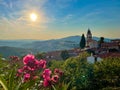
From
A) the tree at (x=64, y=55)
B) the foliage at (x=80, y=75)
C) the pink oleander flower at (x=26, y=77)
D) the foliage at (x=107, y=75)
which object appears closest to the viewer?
the pink oleander flower at (x=26, y=77)

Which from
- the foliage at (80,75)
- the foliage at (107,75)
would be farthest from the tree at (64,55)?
the foliage at (107,75)

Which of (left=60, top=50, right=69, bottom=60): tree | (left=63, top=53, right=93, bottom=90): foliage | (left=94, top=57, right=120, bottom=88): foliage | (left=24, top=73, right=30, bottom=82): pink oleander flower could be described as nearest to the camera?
(left=24, top=73, right=30, bottom=82): pink oleander flower

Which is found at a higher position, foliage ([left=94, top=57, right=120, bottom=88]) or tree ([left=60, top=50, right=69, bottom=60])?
foliage ([left=94, top=57, right=120, bottom=88])

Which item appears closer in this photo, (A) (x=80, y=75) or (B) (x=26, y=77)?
(B) (x=26, y=77)

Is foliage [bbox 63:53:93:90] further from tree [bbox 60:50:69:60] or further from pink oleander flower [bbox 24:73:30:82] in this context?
tree [bbox 60:50:69:60]

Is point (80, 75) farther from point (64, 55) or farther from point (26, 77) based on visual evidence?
point (64, 55)

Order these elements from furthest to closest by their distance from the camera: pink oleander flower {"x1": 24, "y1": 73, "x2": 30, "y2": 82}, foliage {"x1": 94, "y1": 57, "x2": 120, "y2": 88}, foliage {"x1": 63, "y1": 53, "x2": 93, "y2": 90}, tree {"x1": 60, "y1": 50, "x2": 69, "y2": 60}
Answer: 1. tree {"x1": 60, "y1": 50, "x2": 69, "y2": 60}
2. foliage {"x1": 94, "y1": 57, "x2": 120, "y2": 88}
3. foliage {"x1": 63, "y1": 53, "x2": 93, "y2": 90}
4. pink oleander flower {"x1": 24, "y1": 73, "x2": 30, "y2": 82}

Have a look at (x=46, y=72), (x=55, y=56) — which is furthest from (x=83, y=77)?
(x=55, y=56)

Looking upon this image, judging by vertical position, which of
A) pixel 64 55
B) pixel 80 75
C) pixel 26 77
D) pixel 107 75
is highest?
pixel 26 77

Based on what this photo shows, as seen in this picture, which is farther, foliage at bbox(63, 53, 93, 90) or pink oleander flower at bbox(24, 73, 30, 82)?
foliage at bbox(63, 53, 93, 90)

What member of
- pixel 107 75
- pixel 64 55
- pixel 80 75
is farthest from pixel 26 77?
pixel 64 55

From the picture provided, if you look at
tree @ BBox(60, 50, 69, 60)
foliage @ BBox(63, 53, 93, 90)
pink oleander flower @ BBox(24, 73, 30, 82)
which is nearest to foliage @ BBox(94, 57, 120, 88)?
foliage @ BBox(63, 53, 93, 90)

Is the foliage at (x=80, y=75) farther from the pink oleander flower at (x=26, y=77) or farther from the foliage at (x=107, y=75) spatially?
the pink oleander flower at (x=26, y=77)

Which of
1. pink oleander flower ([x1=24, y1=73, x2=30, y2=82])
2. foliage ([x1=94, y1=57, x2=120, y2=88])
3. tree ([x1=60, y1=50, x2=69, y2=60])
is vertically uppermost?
pink oleander flower ([x1=24, y1=73, x2=30, y2=82])
